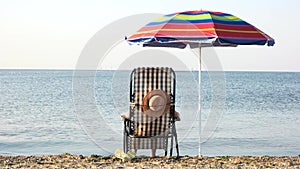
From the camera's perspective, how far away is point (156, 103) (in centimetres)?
523

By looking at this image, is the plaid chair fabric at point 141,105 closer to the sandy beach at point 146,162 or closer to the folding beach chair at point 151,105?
the folding beach chair at point 151,105

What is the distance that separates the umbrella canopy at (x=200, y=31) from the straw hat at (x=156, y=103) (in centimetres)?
55

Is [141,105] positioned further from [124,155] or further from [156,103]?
[124,155]

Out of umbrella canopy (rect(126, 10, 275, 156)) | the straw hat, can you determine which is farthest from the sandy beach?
umbrella canopy (rect(126, 10, 275, 156))

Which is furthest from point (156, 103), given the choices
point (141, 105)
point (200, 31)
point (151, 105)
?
point (200, 31)

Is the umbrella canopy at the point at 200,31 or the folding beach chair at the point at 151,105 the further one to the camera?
the folding beach chair at the point at 151,105

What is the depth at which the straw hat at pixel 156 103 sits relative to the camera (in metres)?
5.23

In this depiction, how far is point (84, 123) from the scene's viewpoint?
12.4 metres

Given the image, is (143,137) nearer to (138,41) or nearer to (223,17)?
(138,41)

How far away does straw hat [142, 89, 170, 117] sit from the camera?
5.23 m

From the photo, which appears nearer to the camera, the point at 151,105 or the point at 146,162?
the point at 146,162

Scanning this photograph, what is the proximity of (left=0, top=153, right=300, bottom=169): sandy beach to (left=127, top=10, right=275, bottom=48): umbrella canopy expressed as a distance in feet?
3.96

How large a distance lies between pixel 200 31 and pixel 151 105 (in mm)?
931

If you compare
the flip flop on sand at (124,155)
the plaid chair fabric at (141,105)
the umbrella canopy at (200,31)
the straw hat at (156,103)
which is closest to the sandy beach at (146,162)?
the flip flop on sand at (124,155)
